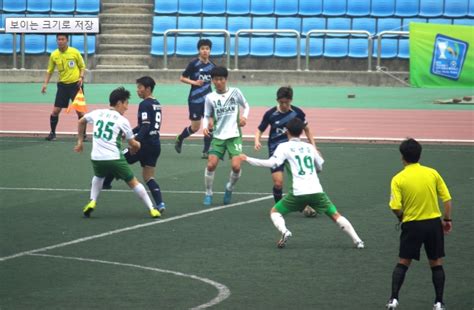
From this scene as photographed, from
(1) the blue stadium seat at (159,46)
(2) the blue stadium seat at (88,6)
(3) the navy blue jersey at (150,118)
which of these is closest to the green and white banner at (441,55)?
(1) the blue stadium seat at (159,46)

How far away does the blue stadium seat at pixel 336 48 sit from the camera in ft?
129

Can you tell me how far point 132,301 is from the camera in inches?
436

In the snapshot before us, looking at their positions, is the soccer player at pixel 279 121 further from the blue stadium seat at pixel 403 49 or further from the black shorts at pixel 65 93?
the blue stadium seat at pixel 403 49

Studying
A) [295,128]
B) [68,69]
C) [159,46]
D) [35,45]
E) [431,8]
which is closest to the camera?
[295,128]

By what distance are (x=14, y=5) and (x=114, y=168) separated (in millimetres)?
27232

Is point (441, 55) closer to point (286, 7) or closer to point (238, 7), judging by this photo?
point (286, 7)

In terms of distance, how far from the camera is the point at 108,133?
1571cm

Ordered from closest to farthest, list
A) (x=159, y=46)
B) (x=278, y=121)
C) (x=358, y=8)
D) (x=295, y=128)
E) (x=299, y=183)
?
1. (x=299, y=183)
2. (x=295, y=128)
3. (x=278, y=121)
4. (x=358, y=8)
5. (x=159, y=46)

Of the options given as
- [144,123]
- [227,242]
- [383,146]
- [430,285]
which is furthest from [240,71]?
[430,285]

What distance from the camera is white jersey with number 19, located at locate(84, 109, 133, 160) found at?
1572cm

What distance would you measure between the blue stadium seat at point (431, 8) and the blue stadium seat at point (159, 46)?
7836 millimetres

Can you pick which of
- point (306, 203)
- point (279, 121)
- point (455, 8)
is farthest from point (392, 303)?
point (455, 8)

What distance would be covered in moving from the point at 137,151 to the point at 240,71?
22661 mm

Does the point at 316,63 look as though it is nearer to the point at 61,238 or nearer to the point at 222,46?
the point at 222,46
